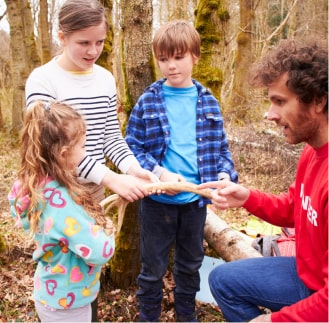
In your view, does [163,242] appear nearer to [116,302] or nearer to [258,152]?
[116,302]

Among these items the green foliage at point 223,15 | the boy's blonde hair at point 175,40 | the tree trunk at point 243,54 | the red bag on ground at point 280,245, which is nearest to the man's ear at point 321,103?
the boy's blonde hair at point 175,40

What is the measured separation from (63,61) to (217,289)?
1639mm

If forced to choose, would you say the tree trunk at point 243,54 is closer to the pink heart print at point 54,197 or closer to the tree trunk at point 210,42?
the tree trunk at point 210,42

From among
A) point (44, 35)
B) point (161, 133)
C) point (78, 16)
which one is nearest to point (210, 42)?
point (161, 133)

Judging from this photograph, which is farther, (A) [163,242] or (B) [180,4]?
(B) [180,4]

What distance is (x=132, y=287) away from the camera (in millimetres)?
3645

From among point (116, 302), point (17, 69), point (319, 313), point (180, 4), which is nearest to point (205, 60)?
point (116, 302)

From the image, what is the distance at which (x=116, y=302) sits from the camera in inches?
138

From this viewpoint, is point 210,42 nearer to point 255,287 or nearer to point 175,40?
point 175,40

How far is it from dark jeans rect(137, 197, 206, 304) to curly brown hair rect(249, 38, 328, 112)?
1.05 metres

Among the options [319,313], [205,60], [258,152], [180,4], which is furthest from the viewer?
[180,4]

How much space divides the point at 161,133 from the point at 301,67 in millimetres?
1025

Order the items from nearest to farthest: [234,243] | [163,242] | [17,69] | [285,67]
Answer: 1. [285,67]
2. [163,242]
3. [234,243]
4. [17,69]

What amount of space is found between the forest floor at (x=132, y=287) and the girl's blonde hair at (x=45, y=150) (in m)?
1.77
